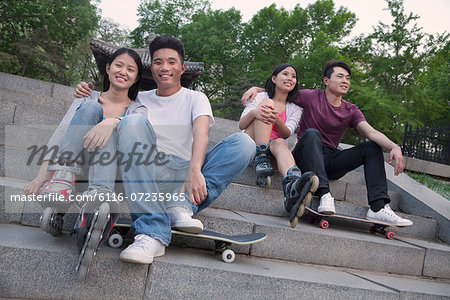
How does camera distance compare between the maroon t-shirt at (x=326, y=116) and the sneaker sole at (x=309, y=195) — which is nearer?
the sneaker sole at (x=309, y=195)

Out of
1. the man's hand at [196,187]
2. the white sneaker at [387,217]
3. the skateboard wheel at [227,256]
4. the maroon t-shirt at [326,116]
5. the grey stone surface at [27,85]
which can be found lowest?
the skateboard wheel at [227,256]

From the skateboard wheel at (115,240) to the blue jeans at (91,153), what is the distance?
0.91 feet

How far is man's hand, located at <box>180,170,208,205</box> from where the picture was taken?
1.87 m

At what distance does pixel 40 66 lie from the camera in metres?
13.6

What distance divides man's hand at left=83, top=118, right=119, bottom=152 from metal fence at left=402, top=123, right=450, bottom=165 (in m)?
7.61

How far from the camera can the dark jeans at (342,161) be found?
2623 millimetres

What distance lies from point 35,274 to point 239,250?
1.13 metres

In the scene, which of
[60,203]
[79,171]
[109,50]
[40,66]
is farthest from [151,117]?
[40,66]

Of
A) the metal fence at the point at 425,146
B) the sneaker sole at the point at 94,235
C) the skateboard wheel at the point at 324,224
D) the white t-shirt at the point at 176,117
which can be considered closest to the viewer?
the sneaker sole at the point at 94,235

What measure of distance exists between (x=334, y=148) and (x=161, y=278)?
84.9 inches

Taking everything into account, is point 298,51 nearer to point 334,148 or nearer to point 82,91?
point 334,148

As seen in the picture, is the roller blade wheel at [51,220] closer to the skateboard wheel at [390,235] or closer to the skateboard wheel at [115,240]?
the skateboard wheel at [115,240]

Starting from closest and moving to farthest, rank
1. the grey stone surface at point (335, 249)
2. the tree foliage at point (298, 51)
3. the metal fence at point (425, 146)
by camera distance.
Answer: the grey stone surface at point (335, 249) → the metal fence at point (425, 146) → the tree foliage at point (298, 51)

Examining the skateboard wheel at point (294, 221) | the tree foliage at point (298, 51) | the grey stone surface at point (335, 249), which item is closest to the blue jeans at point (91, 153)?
the grey stone surface at point (335, 249)
